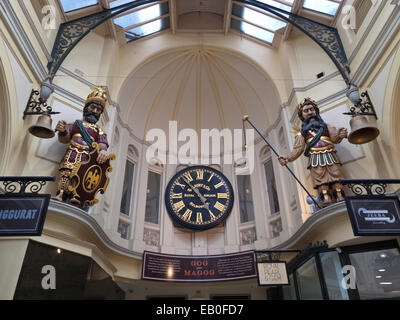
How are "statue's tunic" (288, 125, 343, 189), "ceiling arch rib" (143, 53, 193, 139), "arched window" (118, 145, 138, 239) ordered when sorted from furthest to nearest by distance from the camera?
"ceiling arch rib" (143, 53, 193, 139) < "arched window" (118, 145, 138, 239) < "statue's tunic" (288, 125, 343, 189)

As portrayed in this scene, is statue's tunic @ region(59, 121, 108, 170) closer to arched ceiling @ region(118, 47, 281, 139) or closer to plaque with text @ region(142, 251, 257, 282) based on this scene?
plaque with text @ region(142, 251, 257, 282)

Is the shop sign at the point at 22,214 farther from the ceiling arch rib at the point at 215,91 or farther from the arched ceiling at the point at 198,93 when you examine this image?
the ceiling arch rib at the point at 215,91

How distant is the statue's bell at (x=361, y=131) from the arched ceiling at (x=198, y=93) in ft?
12.3

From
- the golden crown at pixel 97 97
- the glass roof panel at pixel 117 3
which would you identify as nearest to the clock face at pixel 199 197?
the golden crown at pixel 97 97

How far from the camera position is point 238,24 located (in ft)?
32.0

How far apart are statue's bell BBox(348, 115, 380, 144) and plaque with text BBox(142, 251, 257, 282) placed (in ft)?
11.4

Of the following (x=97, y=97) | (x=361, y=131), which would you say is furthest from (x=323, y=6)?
(x=97, y=97)

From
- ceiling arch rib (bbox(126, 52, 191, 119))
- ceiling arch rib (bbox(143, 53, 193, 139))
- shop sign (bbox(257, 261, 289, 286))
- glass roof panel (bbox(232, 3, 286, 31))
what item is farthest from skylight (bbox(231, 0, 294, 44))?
shop sign (bbox(257, 261, 289, 286))

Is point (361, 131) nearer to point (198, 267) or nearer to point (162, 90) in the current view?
point (198, 267)

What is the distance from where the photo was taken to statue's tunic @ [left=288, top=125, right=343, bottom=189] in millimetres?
5754

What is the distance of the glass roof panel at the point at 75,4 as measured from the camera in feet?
24.7

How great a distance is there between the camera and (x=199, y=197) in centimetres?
891

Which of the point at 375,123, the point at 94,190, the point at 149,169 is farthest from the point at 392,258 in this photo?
the point at 149,169
